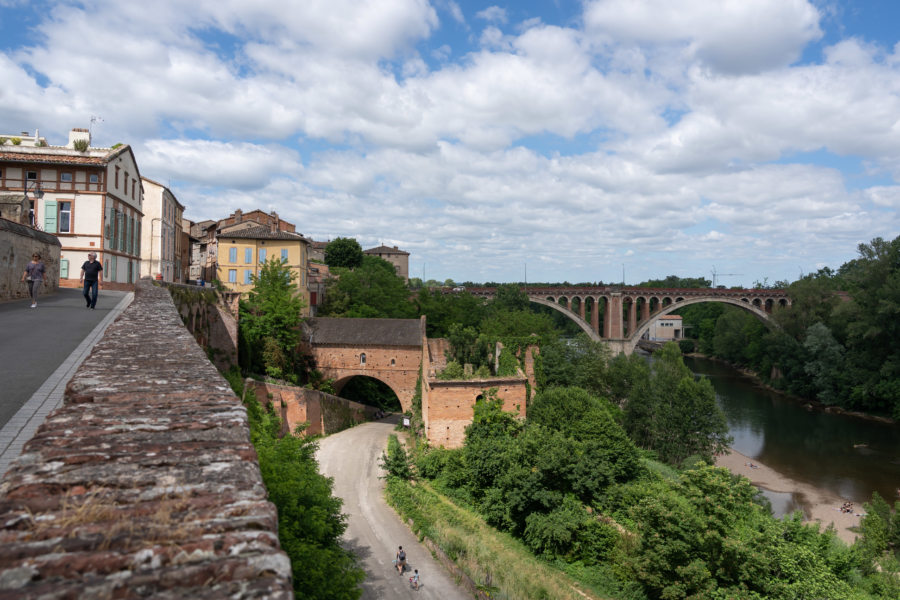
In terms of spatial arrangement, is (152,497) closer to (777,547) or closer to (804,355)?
(777,547)

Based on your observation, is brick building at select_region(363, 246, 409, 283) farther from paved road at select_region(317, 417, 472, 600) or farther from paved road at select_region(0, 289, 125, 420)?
paved road at select_region(0, 289, 125, 420)

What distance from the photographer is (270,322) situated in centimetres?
2909

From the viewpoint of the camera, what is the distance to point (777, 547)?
16.3 m

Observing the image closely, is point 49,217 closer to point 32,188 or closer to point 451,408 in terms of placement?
point 32,188

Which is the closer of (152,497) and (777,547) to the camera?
(152,497)

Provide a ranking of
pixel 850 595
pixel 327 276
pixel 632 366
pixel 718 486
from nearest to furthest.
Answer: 1. pixel 850 595
2. pixel 718 486
3. pixel 632 366
4. pixel 327 276

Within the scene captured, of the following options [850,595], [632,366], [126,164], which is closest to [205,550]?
[850,595]

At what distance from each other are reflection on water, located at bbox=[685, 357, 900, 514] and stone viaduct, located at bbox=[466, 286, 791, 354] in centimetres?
1333

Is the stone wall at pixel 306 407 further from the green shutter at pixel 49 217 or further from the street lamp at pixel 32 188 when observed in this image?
the street lamp at pixel 32 188

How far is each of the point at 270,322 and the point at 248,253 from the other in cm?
1243

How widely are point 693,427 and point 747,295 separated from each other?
4054 centimetres

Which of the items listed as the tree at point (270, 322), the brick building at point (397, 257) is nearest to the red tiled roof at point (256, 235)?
the tree at point (270, 322)

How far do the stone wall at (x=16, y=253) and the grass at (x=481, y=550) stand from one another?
14.0 metres

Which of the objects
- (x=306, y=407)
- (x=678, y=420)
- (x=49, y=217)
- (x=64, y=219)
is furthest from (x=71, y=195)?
(x=678, y=420)
